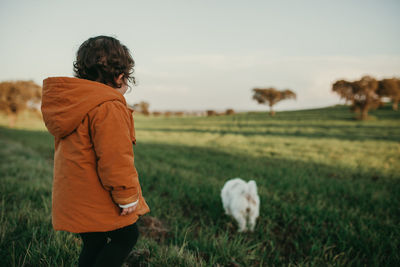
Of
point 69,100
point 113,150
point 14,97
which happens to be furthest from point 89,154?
point 14,97

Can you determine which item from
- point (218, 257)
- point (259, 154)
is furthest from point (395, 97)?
point (218, 257)

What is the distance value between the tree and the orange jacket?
167ft

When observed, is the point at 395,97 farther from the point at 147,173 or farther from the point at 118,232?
the point at 118,232

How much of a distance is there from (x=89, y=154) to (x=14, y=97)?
37981 mm

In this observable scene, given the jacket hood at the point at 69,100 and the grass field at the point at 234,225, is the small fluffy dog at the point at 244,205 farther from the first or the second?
the jacket hood at the point at 69,100

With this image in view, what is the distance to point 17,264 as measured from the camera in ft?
5.98

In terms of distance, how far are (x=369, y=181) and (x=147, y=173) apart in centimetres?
625

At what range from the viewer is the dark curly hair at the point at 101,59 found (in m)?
1.37

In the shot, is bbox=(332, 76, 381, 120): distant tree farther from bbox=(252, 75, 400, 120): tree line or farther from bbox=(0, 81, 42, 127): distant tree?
bbox=(0, 81, 42, 127): distant tree

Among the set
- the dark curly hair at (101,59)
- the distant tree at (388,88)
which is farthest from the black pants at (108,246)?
the distant tree at (388,88)

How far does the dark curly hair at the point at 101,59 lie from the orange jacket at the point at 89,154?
174mm

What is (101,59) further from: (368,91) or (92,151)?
(368,91)

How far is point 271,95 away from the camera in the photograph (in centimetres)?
4844

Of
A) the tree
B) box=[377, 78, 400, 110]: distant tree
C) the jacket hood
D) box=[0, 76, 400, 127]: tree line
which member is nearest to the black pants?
the jacket hood
